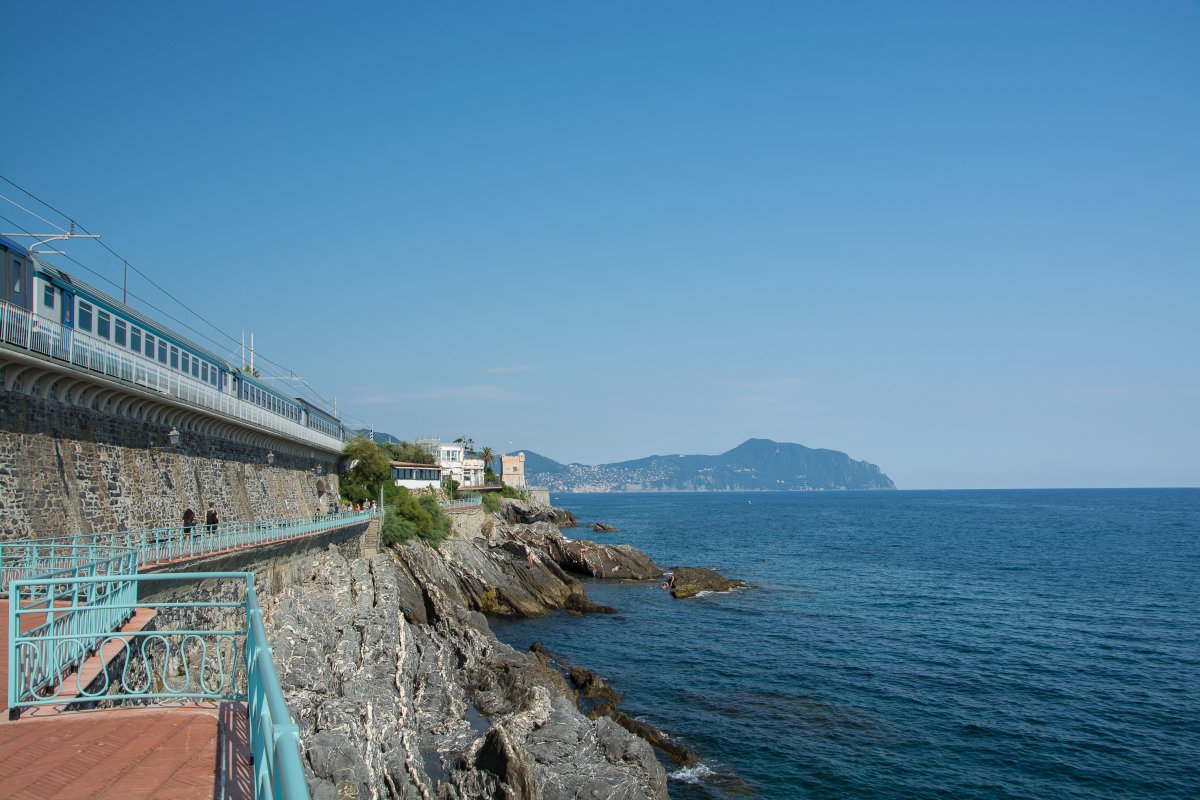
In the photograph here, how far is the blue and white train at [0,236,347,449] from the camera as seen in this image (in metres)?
19.7

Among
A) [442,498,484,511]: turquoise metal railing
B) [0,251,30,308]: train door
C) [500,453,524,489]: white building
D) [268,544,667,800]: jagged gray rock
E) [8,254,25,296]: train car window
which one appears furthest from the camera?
[500,453,524,489]: white building

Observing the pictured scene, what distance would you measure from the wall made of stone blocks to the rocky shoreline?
5.20 meters

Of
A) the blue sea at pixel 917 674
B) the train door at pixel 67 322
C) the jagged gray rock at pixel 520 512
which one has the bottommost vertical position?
the blue sea at pixel 917 674

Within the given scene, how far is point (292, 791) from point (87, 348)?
981 inches

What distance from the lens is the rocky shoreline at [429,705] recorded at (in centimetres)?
1764

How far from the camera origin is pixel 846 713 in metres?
26.3

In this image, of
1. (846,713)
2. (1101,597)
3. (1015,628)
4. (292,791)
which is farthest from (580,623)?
(292,791)

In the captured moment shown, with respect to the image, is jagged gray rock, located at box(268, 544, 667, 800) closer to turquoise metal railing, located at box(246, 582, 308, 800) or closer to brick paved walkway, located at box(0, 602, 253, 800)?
brick paved walkway, located at box(0, 602, 253, 800)

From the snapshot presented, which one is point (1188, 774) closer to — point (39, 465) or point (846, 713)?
point (846, 713)

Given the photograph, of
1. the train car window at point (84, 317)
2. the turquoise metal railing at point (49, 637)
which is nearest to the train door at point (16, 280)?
the train car window at point (84, 317)

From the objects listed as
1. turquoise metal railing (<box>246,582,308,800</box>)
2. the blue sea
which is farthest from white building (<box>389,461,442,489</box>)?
turquoise metal railing (<box>246,582,308,800</box>)

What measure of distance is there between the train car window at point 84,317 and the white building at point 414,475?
45.6 metres

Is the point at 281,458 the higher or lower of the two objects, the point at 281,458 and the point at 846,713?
the higher

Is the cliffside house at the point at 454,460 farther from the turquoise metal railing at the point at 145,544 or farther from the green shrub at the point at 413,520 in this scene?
the turquoise metal railing at the point at 145,544
